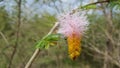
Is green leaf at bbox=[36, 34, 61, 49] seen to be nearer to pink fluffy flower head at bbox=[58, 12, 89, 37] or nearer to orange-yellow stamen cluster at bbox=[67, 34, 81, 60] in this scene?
pink fluffy flower head at bbox=[58, 12, 89, 37]

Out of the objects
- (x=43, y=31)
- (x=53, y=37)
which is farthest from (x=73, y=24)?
(x=43, y=31)

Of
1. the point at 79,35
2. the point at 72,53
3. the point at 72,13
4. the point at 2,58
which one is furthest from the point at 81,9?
the point at 2,58

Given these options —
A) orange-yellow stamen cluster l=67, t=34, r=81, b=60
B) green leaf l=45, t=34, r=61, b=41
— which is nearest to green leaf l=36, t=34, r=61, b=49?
green leaf l=45, t=34, r=61, b=41

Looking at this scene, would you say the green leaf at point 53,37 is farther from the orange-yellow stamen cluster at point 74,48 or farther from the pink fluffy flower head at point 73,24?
the orange-yellow stamen cluster at point 74,48

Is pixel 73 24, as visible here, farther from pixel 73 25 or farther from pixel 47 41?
Result: pixel 47 41

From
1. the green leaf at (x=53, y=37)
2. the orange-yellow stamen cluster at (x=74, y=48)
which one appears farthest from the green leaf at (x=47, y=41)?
the orange-yellow stamen cluster at (x=74, y=48)
